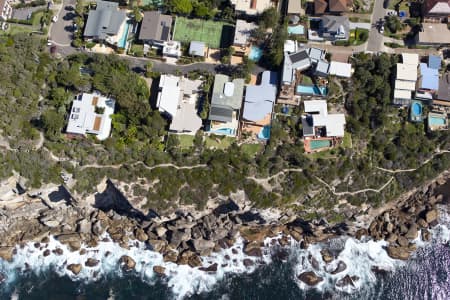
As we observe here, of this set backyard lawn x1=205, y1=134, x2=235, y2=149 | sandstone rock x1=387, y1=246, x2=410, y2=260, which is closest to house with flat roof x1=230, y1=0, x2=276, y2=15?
backyard lawn x1=205, y1=134, x2=235, y2=149

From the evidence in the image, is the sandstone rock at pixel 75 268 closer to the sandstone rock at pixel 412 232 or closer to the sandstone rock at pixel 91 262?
the sandstone rock at pixel 91 262

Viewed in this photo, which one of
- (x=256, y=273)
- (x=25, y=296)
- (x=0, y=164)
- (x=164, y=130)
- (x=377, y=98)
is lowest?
(x=25, y=296)

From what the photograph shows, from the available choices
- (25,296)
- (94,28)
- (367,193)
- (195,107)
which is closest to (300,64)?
(195,107)

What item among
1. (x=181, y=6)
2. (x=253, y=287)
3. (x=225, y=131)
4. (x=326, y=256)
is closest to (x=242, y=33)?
(x=181, y=6)

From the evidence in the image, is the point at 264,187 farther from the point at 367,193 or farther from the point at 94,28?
the point at 94,28

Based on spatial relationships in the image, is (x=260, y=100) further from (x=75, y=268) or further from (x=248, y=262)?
(x=75, y=268)

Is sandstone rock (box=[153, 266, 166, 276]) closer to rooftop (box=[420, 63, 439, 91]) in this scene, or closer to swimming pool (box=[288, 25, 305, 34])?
swimming pool (box=[288, 25, 305, 34])

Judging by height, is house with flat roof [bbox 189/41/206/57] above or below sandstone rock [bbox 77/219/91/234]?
above
